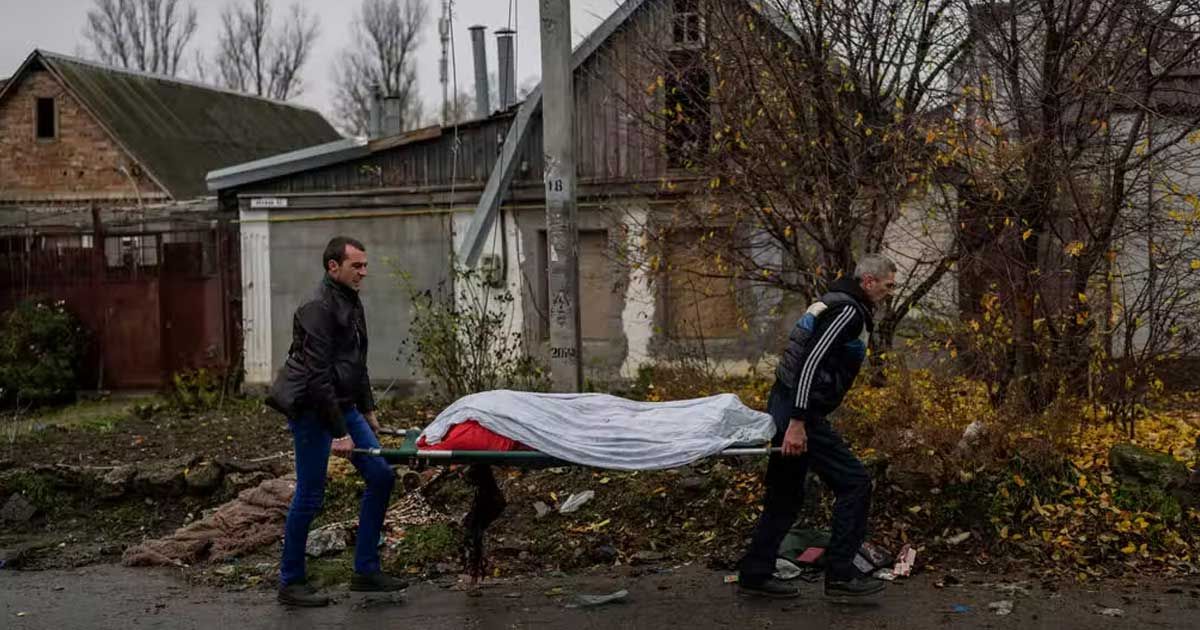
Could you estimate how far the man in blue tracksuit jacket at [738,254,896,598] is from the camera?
20.9 feet

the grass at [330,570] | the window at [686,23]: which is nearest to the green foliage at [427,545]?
the grass at [330,570]

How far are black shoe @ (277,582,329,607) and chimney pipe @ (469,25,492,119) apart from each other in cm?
1433

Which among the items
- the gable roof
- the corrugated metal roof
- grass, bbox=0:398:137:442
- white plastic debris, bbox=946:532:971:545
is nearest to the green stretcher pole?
white plastic debris, bbox=946:532:971:545

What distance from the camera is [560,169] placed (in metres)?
9.79

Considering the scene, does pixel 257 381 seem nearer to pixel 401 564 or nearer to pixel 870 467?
pixel 401 564

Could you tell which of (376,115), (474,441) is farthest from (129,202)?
(474,441)

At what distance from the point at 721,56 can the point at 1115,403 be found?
4089 millimetres

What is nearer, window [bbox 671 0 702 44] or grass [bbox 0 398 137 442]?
window [bbox 671 0 702 44]

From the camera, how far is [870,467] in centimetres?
775

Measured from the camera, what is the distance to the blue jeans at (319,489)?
6602 millimetres

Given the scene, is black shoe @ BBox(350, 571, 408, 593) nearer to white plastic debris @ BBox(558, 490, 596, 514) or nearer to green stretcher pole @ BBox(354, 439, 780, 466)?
green stretcher pole @ BBox(354, 439, 780, 466)

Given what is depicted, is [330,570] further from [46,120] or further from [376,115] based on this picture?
[46,120]

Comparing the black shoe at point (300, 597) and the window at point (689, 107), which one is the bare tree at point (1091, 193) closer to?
the window at point (689, 107)

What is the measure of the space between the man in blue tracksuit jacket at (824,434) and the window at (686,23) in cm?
461
